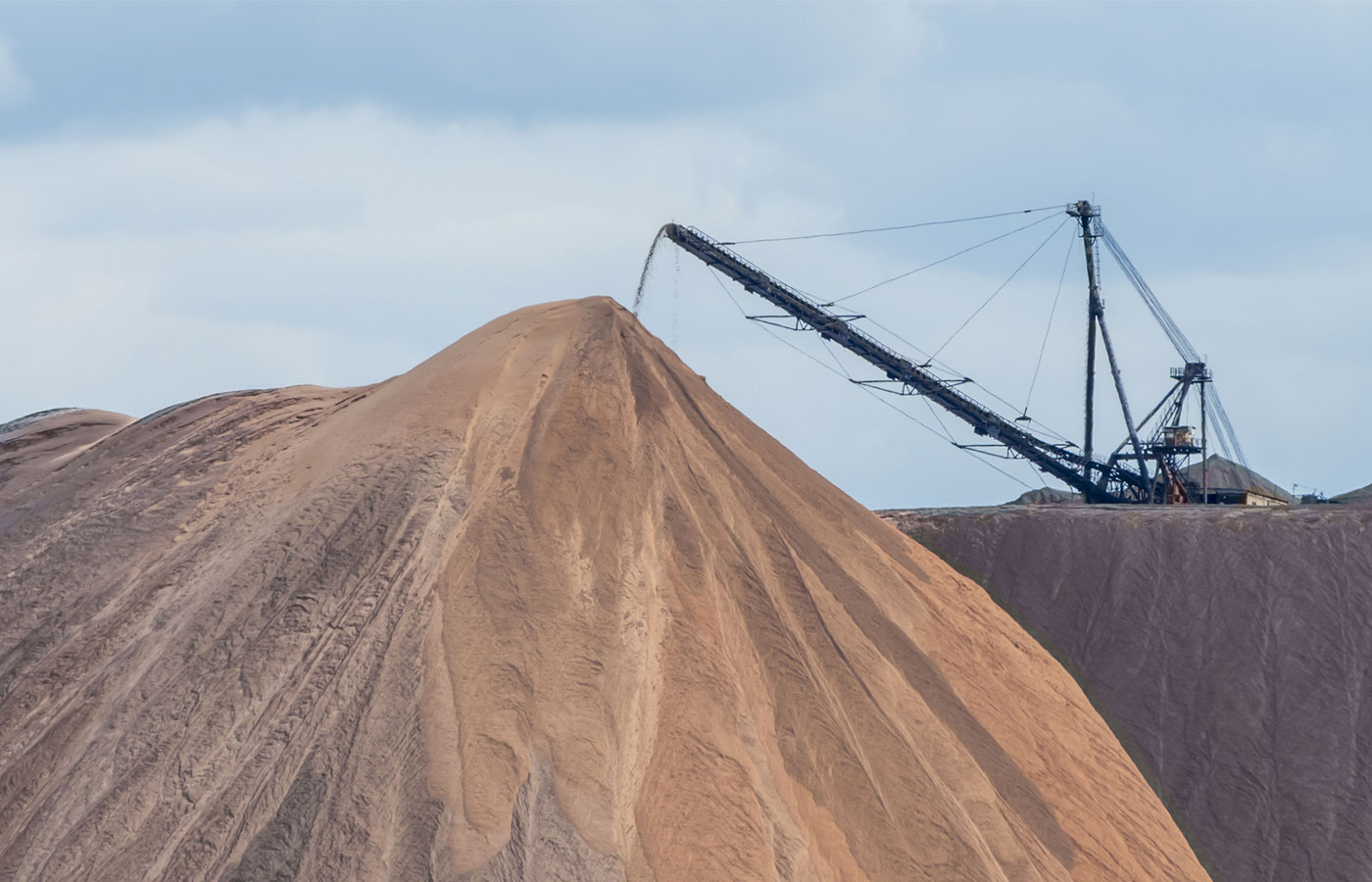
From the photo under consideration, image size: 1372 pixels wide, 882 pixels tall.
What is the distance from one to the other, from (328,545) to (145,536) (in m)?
3.60

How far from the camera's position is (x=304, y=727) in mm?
12562

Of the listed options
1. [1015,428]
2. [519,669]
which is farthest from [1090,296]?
[519,669]

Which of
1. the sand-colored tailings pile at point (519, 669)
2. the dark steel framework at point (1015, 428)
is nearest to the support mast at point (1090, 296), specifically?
the dark steel framework at point (1015, 428)

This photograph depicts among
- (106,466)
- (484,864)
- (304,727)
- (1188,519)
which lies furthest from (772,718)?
(1188,519)

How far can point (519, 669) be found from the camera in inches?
511

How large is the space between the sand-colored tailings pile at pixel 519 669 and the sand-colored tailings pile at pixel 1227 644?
29.9 ft

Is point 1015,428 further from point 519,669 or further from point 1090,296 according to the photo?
point 519,669

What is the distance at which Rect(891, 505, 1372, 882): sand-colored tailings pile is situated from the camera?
26188 millimetres

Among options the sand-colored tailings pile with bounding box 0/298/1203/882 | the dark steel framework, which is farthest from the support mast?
the sand-colored tailings pile with bounding box 0/298/1203/882

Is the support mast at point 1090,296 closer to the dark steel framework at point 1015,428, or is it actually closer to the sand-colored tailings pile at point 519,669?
the dark steel framework at point 1015,428

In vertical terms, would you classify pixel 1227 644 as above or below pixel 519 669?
below

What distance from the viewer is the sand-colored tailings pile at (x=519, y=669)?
11938 mm

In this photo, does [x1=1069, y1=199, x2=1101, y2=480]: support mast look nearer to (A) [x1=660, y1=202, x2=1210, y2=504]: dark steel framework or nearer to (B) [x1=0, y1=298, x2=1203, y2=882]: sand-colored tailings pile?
(A) [x1=660, y1=202, x2=1210, y2=504]: dark steel framework

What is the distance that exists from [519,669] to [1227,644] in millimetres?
21291
